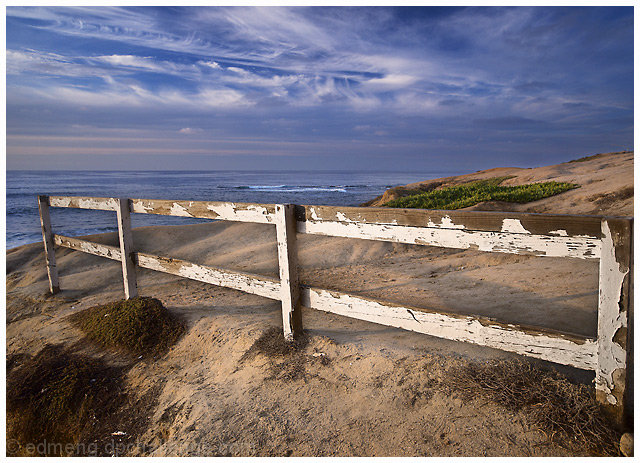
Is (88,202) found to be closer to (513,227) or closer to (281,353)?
(281,353)

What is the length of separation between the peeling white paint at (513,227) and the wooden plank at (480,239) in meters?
0.02

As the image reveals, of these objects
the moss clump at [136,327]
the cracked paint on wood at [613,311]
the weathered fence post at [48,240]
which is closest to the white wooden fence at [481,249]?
the cracked paint on wood at [613,311]

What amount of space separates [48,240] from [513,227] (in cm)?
769

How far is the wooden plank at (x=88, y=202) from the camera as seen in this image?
5.43m

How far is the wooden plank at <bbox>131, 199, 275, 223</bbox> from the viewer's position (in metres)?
3.74

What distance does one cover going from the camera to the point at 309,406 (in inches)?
117

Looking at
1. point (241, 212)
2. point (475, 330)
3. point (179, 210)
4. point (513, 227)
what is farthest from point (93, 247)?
point (513, 227)

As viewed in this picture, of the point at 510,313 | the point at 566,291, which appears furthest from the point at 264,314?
the point at 566,291

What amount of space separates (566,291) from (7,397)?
259 inches

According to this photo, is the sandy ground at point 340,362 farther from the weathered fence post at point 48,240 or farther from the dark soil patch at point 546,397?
the weathered fence post at point 48,240

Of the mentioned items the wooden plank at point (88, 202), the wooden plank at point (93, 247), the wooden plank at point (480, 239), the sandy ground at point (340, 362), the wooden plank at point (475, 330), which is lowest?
the sandy ground at point (340, 362)

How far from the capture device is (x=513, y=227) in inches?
99.0

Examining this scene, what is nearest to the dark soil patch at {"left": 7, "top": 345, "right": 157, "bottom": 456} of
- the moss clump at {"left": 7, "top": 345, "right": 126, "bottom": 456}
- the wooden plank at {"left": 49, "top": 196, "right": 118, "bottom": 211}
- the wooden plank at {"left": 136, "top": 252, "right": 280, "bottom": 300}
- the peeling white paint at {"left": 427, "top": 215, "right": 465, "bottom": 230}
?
the moss clump at {"left": 7, "top": 345, "right": 126, "bottom": 456}

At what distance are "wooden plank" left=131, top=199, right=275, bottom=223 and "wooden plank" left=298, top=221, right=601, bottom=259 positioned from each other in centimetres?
70
